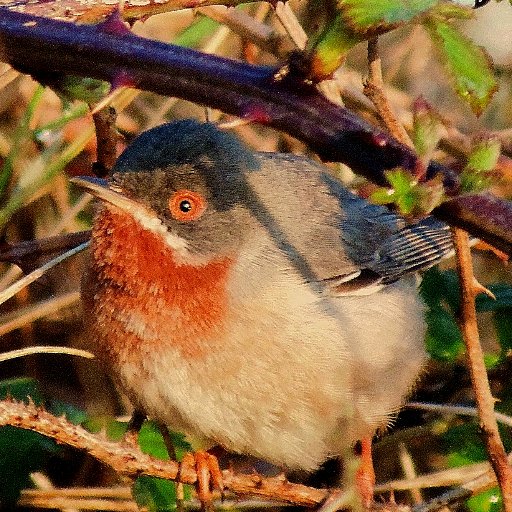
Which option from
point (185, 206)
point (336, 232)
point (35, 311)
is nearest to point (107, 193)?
point (185, 206)

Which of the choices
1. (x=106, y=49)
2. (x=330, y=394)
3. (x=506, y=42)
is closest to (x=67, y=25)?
(x=106, y=49)

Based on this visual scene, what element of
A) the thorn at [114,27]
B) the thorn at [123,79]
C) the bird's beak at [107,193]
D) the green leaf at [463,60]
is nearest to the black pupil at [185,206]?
the bird's beak at [107,193]

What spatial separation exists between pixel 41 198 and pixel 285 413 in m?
2.24

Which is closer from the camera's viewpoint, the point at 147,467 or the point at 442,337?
the point at 147,467

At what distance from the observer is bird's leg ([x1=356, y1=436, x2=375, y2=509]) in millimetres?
3508

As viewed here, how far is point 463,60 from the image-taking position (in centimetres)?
137

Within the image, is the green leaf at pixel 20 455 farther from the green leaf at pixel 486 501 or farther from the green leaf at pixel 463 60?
the green leaf at pixel 463 60

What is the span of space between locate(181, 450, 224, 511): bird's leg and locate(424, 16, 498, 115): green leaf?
2018mm

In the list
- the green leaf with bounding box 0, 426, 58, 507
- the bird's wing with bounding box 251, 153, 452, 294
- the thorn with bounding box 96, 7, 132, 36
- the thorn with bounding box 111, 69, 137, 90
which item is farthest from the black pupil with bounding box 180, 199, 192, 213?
the thorn with bounding box 111, 69, 137, 90

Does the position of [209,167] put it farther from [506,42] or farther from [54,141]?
[506,42]

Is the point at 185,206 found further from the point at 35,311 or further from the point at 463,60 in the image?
the point at 463,60

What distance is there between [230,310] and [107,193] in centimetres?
56

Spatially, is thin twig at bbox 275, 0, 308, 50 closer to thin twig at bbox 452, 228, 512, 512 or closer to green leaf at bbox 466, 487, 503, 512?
thin twig at bbox 452, 228, 512, 512

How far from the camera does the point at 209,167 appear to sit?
3096 mm
